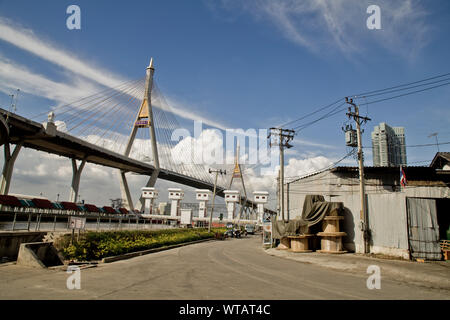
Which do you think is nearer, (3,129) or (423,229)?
(423,229)

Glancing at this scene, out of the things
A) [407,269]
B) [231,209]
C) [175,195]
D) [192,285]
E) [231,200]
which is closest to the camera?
[192,285]

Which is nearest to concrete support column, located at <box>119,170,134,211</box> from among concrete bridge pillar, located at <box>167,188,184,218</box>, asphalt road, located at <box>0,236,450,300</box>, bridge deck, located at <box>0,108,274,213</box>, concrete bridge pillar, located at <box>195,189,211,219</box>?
bridge deck, located at <box>0,108,274,213</box>

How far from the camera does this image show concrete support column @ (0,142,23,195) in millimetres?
46862

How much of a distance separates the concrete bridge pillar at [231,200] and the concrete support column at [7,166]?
4337 cm

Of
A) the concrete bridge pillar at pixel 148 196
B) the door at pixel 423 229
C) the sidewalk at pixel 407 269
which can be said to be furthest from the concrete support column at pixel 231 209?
the door at pixel 423 229

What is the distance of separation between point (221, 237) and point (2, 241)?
1134 inches

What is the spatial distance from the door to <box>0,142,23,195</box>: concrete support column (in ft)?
179

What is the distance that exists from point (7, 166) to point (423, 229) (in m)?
55.9

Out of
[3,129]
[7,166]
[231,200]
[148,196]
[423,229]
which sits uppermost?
[3,129]

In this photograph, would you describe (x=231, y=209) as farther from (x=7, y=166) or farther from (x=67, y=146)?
(x=7, y=166)

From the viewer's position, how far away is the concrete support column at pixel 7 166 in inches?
1845

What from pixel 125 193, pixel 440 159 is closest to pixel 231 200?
pixel 125 193

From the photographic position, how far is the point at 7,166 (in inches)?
1873

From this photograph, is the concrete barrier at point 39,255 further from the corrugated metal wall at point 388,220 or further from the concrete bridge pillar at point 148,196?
the concrete bridge pillar at point 148,196
